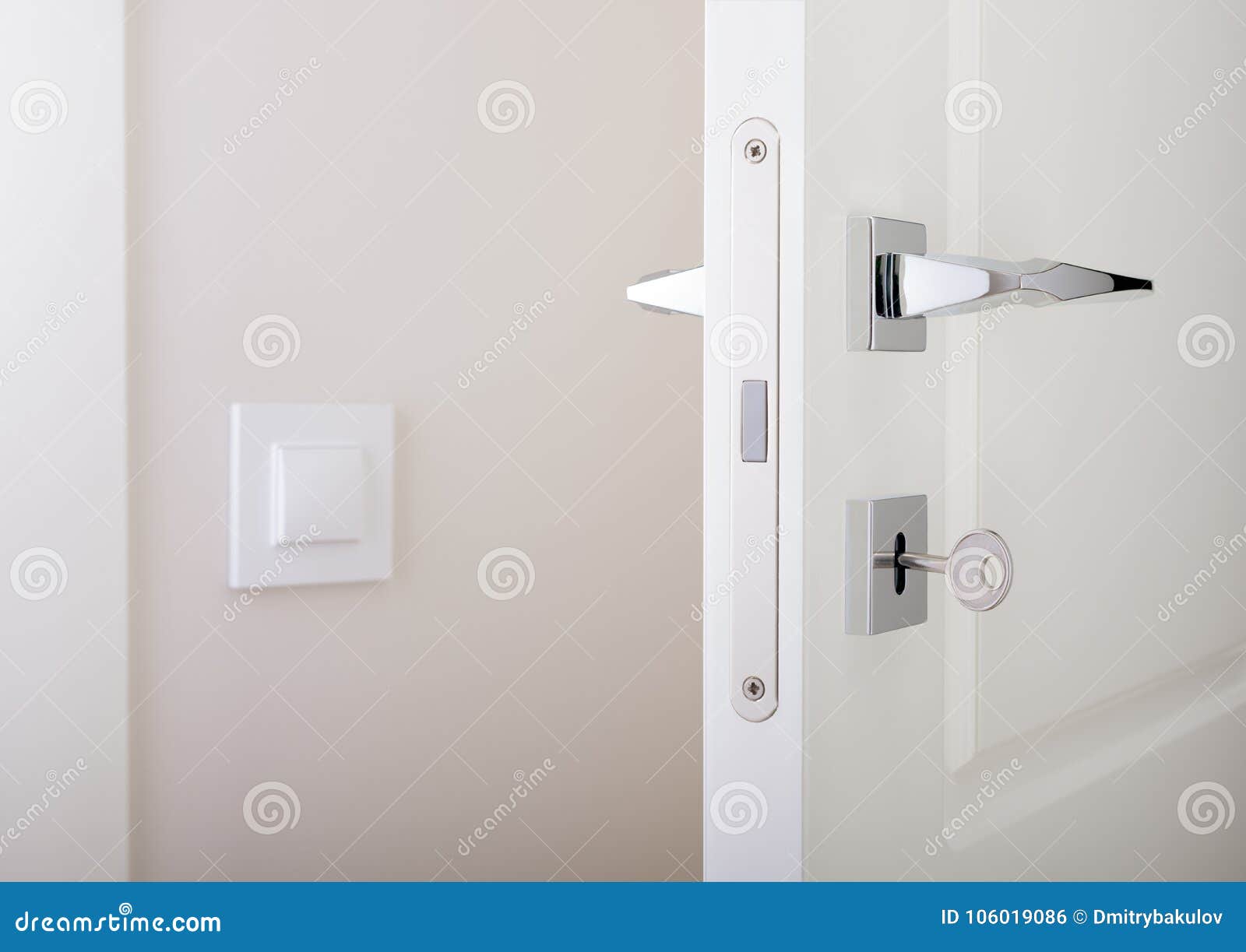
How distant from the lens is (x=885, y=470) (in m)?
0.41

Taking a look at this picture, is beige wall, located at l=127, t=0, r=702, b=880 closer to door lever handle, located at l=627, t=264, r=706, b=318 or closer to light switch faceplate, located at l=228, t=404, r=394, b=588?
light switch faceplate, located at l=228, t=404, r=394, b=588

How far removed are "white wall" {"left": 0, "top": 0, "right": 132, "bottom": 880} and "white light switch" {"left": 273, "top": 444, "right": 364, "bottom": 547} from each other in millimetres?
112

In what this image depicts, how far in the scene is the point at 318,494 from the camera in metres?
0.76

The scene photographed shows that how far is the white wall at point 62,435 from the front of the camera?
0.65 m

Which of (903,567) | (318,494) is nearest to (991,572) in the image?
(903,567)

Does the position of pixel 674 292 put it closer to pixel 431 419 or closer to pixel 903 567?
pixel 903 567

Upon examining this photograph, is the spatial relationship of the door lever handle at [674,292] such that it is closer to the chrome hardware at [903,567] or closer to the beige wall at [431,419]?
the chrome hardware at [903,567]

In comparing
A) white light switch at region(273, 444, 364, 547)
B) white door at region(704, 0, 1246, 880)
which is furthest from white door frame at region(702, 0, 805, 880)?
white light switch at region(273, 444, 364, 547)

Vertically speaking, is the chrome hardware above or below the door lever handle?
below

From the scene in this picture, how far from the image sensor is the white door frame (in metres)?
0.37

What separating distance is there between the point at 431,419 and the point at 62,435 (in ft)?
0.91
